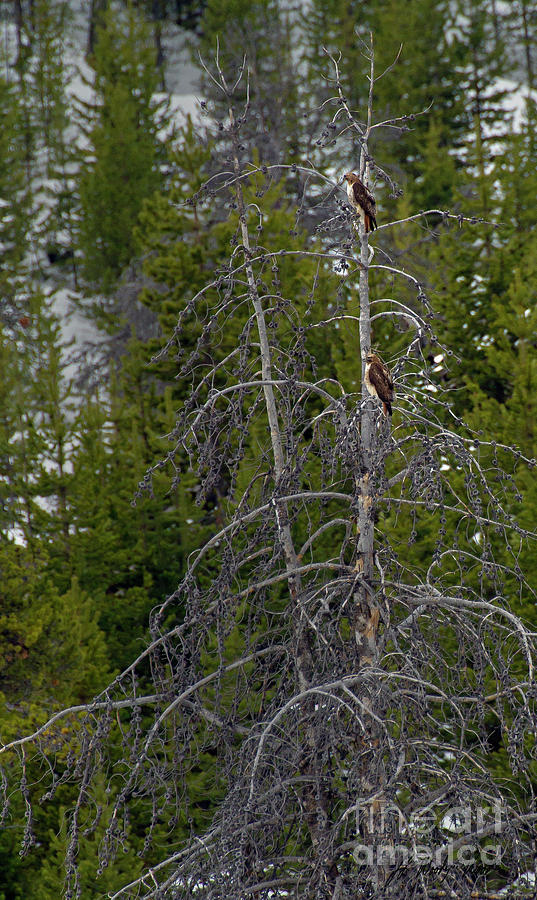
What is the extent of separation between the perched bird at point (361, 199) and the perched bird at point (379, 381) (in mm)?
719

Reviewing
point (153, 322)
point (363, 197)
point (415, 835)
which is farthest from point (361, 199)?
point (153, 322)

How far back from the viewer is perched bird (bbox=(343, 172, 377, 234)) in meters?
4.91

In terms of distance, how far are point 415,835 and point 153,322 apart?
16552mm

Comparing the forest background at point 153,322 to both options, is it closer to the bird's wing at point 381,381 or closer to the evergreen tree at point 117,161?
the evergreen tree at point 117,161

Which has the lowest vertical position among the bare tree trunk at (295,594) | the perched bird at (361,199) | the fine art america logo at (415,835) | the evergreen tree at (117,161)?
the fine art america logo at (415,835)

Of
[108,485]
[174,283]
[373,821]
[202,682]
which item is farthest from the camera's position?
[174,283]

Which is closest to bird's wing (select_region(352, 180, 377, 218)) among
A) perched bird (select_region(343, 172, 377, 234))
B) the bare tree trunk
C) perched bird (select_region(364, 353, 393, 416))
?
perched bird (select_region(343, 172, 377, 234))

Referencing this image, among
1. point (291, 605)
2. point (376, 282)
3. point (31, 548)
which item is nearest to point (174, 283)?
point (376, 282)

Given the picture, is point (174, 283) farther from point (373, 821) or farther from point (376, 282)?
point (373, 821)

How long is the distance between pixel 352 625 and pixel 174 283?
38.0 ft

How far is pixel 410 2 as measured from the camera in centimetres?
3112

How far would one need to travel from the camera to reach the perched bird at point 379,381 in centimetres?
461

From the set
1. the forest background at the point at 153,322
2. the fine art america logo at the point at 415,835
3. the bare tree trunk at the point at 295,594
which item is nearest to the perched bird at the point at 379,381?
the forest background at the point at 153,322

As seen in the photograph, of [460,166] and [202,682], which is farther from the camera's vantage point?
[460,166]
